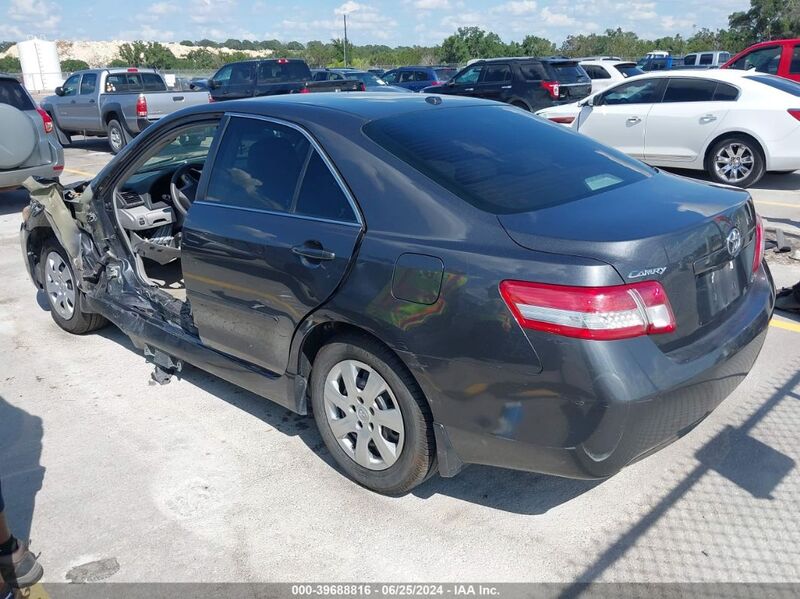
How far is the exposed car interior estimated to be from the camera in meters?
4.79

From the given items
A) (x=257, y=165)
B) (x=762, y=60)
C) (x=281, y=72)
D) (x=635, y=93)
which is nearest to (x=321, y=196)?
(x=257, y=165)

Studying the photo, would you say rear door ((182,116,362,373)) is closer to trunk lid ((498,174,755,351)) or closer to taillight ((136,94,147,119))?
trunk lid ((498,174,755,351))

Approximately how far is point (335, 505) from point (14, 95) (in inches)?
368

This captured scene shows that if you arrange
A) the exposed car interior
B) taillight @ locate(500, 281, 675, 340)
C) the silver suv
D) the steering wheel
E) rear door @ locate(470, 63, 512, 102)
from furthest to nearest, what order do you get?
rear door @ locate(470, 63, 512, 102) < the silver suv < the steering wheel < the exposed car interior < taillight @ locate(500, 281, 675, 340)

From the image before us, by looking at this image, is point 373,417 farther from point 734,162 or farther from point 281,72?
point 281,72

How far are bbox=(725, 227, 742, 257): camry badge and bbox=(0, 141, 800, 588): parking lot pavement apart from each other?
3.58ft

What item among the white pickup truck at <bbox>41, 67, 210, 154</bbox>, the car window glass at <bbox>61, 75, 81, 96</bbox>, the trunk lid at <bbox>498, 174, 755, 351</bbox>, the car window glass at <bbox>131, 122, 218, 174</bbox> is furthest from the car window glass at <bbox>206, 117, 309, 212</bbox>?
the car window glass at <bbox>61, 75, 81, 96</bbox>

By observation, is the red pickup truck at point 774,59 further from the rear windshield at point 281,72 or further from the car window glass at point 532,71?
the rear windshield at point 281,72

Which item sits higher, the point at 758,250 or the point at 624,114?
the point at 758,250

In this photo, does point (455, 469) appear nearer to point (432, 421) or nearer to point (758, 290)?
point (432, 421)

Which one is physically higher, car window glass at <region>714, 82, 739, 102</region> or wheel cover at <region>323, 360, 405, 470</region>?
car window glass at <region>714, 82, 739, 102</region>

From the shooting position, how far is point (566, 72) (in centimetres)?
1541

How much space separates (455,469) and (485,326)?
69 cm

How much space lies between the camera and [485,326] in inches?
103
